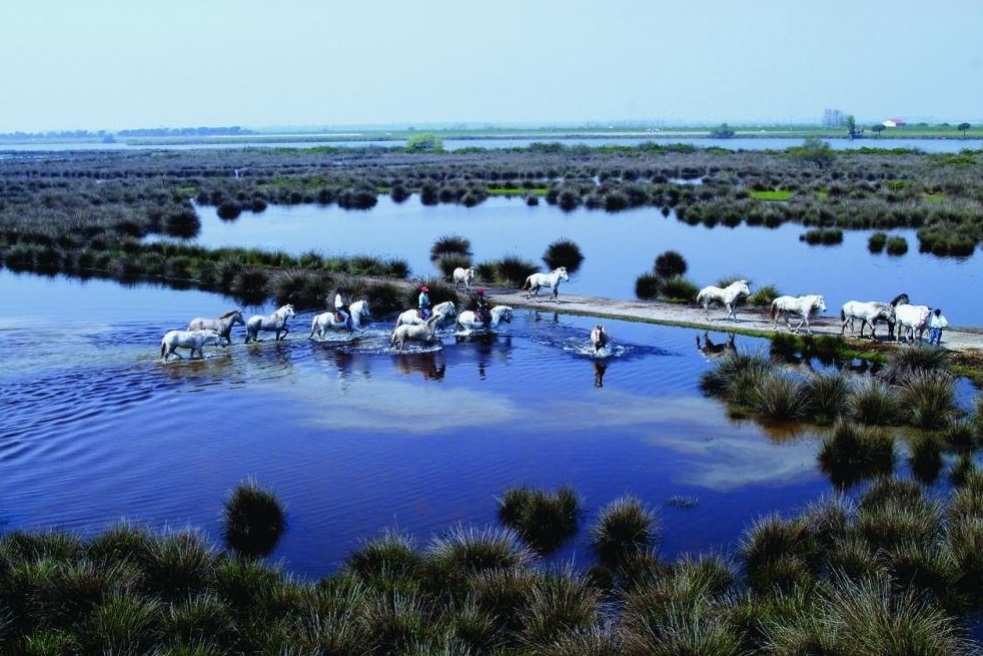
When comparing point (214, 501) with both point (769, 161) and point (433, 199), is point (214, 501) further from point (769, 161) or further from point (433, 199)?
point (769, 161)

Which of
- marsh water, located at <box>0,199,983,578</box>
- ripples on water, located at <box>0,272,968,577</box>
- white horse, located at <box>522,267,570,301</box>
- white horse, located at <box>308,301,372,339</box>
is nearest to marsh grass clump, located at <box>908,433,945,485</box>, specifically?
marsh water, located at <box>0,199,983,578</box>

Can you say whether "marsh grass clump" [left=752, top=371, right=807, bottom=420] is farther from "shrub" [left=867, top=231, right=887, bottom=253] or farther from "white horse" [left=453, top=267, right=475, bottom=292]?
"shrub" [left=867, top=231, right=887, bottom=253]

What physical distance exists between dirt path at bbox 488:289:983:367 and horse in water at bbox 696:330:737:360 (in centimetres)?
57

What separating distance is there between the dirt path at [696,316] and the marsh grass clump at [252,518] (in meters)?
15.5

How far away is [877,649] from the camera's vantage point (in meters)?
9.70

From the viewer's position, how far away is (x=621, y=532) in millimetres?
14180

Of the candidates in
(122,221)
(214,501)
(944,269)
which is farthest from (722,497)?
(122,221)

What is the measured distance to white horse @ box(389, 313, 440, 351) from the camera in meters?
26.7

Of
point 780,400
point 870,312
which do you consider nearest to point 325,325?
point 780,400

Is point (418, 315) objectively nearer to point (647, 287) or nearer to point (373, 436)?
point (373, 436)

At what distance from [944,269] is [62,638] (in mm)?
36650

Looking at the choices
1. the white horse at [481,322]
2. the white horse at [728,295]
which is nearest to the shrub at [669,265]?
the white horse at [728,295]

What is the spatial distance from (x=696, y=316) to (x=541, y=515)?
1597cm

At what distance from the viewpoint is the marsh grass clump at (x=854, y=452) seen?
1741cm
